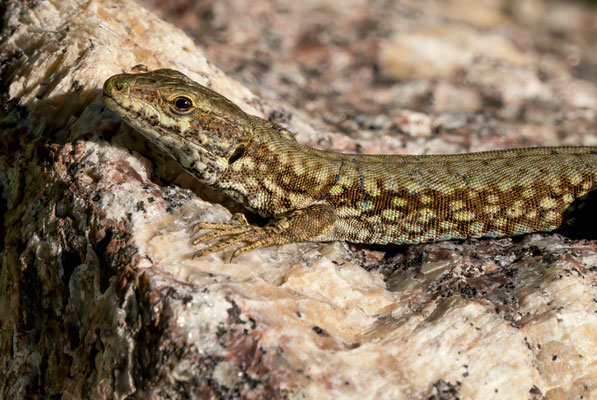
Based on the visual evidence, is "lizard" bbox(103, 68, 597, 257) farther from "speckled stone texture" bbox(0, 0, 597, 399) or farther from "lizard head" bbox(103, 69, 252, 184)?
"speckled stone texture" bbox(0, 0, 597, 399)

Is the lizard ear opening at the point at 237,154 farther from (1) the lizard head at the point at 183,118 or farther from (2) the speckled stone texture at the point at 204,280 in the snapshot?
(2) the speckled stone texture at the point at 204,280

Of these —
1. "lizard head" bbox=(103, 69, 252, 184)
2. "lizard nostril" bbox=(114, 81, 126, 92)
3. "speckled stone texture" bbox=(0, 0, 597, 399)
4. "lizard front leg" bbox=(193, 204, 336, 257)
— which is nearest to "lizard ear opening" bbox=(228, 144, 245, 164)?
"lizard head" bbox=(103, 69, 252, 184)

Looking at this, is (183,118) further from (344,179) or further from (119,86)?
(344,179)

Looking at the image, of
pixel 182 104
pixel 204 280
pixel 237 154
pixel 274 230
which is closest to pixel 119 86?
pixel 182 104

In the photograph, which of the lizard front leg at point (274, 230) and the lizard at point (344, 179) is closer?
the lizard front leg at point (274, 230)

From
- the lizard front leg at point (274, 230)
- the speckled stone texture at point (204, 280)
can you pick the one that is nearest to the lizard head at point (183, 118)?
the speckled stone texture at point (204, 280)

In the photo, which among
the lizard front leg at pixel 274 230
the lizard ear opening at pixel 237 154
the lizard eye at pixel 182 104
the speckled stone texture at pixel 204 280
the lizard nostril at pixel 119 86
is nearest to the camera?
the speckled stone texture at pixel 204 280

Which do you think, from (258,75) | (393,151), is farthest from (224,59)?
(393,151)
